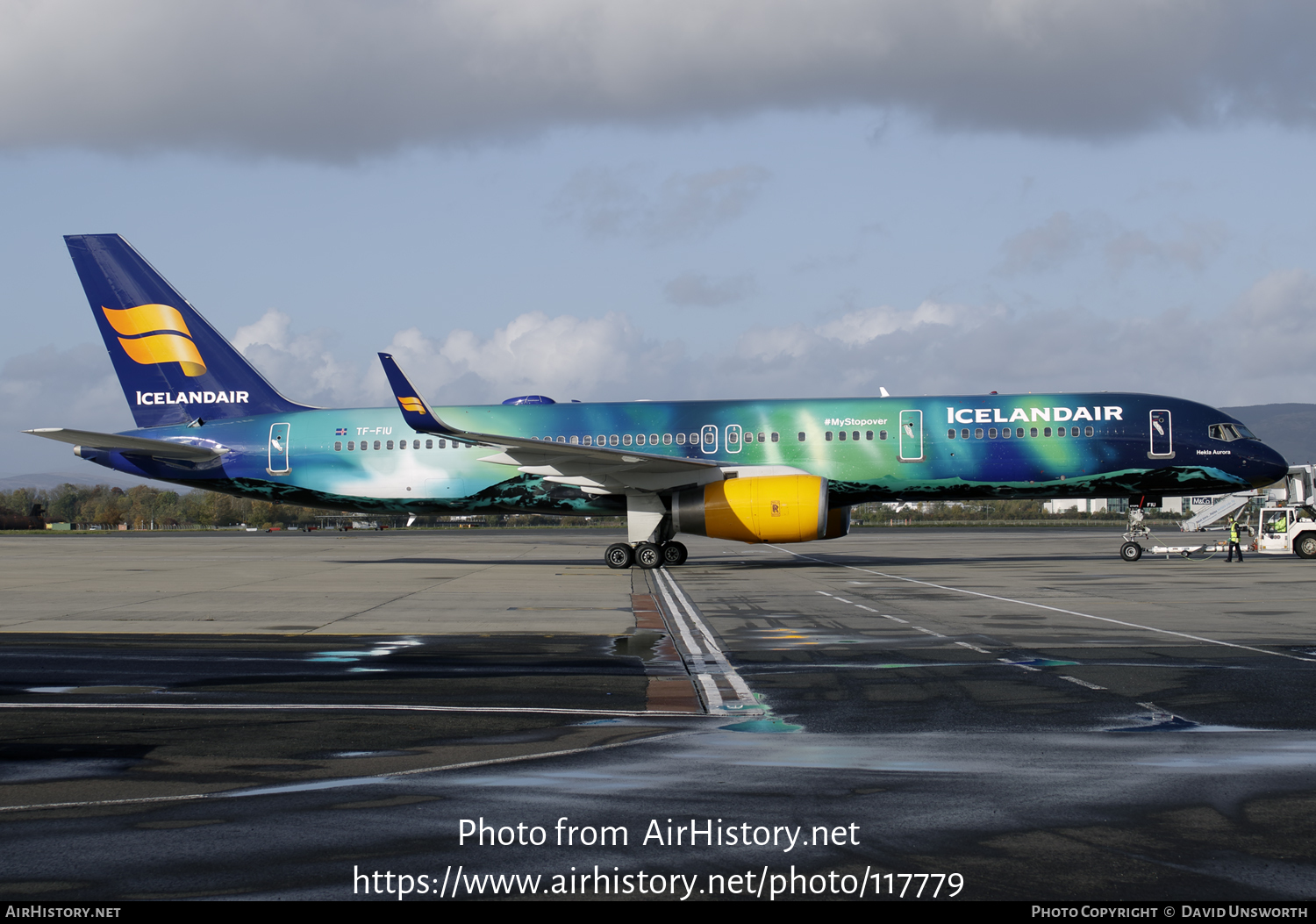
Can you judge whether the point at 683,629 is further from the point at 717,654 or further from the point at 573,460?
the point at 573,460

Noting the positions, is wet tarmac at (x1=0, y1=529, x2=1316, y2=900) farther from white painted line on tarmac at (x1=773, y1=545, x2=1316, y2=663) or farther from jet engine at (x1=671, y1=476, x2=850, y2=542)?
jet engine at (x1=671, y1=476, x2=850, y2=542)

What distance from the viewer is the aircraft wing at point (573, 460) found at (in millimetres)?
26234

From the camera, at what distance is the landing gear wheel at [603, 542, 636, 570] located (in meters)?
28.3

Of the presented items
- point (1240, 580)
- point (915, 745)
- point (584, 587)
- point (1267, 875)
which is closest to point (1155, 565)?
point (1240, 580)

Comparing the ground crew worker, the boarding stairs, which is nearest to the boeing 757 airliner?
the ground crew worker

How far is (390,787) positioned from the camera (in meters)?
5.71

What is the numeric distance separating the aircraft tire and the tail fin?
3009 cm

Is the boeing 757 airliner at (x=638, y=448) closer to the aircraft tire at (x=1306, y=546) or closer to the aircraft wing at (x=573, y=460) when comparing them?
the aircraft wing at (x=573, y=460)

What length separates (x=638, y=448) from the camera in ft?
96.1

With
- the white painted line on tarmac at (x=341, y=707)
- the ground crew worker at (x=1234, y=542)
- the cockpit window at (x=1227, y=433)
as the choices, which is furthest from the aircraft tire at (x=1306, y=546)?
the white painted line on tarmac at (x=341, y=707)

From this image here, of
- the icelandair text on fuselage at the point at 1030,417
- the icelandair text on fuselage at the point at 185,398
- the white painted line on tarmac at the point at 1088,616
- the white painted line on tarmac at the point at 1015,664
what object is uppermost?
the icelandair text on fuselage at the point at 185,398

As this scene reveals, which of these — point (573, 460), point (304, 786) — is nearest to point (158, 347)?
point (573, 460)

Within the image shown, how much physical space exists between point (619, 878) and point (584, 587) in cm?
1756

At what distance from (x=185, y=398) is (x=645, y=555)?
1484 cm
